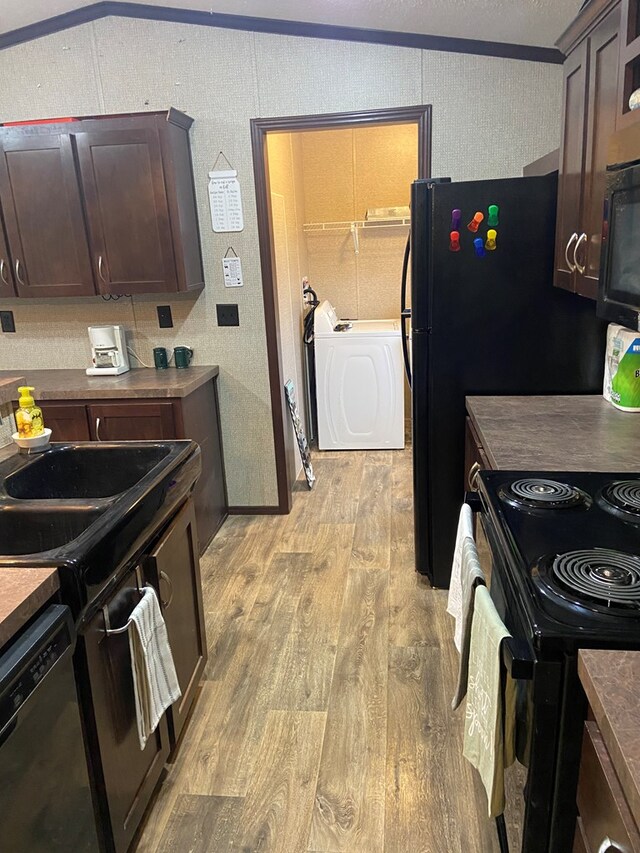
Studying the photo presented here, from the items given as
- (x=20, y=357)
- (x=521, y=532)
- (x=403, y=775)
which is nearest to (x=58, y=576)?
(x=521, y=532)

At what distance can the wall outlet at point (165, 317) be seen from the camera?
11.2 ft

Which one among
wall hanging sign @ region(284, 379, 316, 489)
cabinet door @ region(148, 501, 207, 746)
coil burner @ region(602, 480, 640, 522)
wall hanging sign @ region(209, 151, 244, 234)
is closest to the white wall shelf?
wall hanging sign @ region(284, 379, 316, 489)

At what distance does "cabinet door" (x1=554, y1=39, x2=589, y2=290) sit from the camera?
195 centimetres

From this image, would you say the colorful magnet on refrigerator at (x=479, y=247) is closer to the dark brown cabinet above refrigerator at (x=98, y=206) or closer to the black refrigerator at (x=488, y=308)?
the black refrigerator at (x=488, y=308)

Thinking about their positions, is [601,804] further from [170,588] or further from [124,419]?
[124,419]

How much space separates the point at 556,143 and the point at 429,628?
7.46 ft

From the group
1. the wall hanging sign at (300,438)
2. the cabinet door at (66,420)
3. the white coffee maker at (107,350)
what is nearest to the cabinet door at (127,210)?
the white coffee maker at (107,350)

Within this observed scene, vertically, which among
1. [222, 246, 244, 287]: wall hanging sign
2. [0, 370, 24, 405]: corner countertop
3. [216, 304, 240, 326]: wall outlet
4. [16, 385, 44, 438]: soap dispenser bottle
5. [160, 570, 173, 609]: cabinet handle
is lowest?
[160, 570, 173, 609]: cabinet handle

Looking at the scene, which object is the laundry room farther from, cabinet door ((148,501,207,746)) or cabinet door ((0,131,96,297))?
cabinet door ((148,501,207,746))

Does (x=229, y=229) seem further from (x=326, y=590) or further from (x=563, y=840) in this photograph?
(x=563, y=840)

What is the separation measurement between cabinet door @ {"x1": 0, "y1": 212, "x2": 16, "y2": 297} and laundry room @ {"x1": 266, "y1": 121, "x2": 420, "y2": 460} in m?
1.68

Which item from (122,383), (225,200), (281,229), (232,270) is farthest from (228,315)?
(281,229)

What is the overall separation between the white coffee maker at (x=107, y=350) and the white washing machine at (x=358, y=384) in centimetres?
164

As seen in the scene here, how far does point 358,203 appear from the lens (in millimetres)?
5070
